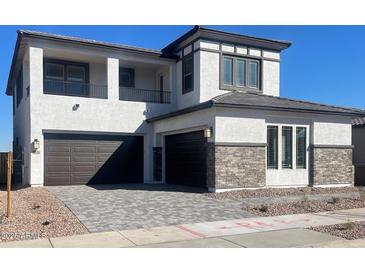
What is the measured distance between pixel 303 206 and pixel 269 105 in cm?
481

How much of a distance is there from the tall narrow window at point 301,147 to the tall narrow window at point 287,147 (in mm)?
399

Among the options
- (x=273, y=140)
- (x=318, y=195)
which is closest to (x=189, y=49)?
(x=273, y=140)

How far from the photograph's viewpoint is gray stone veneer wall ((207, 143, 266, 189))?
47.0 feet

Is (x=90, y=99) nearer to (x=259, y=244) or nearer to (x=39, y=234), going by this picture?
(x=39, y=234)

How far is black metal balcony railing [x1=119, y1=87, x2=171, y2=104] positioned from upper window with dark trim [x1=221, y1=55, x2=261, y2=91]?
11.5ft

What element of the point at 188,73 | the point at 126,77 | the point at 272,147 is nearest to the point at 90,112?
the point at 126,77

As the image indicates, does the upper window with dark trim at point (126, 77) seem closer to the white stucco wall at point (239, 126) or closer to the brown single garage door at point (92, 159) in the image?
the brown single garage door at point (92, 159)

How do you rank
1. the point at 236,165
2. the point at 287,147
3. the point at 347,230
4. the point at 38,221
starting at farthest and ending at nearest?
1. the point at 287,147
2. the point at 236,165
3. the point at 38,221
4. the point at 347,230

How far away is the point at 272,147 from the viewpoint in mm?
15805

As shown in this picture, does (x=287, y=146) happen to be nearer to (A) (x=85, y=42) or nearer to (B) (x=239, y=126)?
(B) (x=239, y=126)

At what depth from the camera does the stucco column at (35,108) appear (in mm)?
16875

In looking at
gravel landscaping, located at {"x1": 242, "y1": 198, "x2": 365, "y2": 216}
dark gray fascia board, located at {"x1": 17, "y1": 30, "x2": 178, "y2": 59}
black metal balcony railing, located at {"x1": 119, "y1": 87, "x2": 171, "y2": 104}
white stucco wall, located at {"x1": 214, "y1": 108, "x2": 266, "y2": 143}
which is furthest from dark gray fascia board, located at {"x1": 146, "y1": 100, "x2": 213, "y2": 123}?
gravel landscaping, located at {"x1": 242, "y1": 198, "x2": 365, "y2": 216}

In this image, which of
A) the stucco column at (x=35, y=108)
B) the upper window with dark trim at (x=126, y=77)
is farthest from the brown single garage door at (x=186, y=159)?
the stucco column at (x=35, y=108)

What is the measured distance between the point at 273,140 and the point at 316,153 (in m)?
2.36
